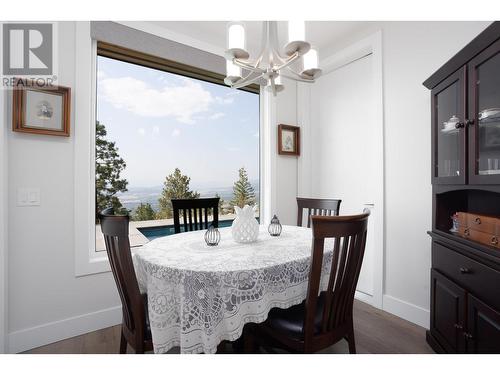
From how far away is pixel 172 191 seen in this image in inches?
107

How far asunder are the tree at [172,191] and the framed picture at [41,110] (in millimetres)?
972

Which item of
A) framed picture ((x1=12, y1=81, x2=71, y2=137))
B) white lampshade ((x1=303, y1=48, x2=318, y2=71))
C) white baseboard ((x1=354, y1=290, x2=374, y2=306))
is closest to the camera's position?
white lampshade ((x1=303, y1=48, x2=318, y2=71))

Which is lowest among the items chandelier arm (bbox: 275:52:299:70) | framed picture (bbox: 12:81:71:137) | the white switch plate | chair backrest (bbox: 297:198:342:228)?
chair backrest (bbox: 297:198:342:228)

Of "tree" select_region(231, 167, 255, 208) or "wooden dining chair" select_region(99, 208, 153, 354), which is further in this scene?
"tree" select_region(231, 167, 255, 208)

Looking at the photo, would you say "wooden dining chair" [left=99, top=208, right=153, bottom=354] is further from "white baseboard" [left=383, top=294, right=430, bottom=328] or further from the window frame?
"white baseboard" [left=383, top=294, right=430, bottom=328]

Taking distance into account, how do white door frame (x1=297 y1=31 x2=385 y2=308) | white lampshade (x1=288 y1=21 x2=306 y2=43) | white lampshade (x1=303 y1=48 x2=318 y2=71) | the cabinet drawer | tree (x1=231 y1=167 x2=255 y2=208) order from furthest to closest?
tree (x1=231 y1=167 x2=255 y2=208) → white door frame (x1=297 y1=31 x2=385 y2=308) → white lampshade (x1=303 y1=48 x2=318 y2=71) → white lampshade (x1=288 y1=21 x2=306 y2=43) → the cabinet drawer

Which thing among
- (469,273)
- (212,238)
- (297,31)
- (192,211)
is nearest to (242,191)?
(192,211)

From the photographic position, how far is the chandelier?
4.56 ft

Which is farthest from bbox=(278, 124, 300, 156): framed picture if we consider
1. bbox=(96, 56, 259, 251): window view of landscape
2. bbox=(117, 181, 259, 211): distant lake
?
bbox=(117, 181, 259, 211): distant lake

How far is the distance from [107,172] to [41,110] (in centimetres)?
67

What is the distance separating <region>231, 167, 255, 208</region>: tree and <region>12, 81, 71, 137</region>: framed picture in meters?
1.74

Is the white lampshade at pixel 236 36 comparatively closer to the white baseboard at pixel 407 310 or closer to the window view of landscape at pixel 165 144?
the window view of landscape at pixel 165 144
